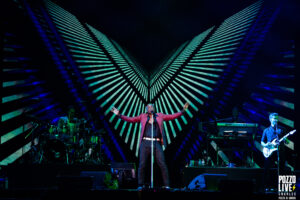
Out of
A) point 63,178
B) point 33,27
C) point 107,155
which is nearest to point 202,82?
point 107,155

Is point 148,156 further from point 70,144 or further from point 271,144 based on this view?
point 271,144

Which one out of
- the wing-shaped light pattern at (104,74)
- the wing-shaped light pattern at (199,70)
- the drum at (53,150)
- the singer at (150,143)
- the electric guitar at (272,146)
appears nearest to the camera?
the singer at (150,143)

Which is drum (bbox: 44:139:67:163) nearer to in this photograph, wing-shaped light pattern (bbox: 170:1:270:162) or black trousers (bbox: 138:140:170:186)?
black trousers (bbox: 138:140:170:186)

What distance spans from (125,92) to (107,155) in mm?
1947

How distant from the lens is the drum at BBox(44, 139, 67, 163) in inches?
268

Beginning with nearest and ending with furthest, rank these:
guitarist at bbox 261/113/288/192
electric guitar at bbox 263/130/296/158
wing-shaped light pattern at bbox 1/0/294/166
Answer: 1. guitarist at bbox 261/113/288/192
2. electric guitar at bbox 263/130/296/158
3. wing-shaped light pattern at bbox 1/0/294/166

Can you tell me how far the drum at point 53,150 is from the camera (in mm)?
6809

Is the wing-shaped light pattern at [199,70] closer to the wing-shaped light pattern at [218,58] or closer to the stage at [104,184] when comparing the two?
the wing-shaped light pattern at [218,58]

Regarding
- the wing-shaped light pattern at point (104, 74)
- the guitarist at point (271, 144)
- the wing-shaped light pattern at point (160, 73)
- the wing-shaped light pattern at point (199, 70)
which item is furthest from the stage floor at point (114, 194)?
the wing-shaped light pattern at point (104, 74)

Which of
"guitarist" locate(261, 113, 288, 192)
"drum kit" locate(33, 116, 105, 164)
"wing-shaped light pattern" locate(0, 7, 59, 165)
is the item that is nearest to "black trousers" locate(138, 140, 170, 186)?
"guitarist" locate(261, 113, 288, 192)

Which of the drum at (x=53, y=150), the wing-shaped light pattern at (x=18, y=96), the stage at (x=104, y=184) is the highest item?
the wing-shaped light pattern at (x=18, y=96)

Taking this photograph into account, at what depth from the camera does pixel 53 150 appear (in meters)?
6.83

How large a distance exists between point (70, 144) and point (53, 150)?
447mm

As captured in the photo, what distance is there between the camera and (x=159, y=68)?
1159 cm
